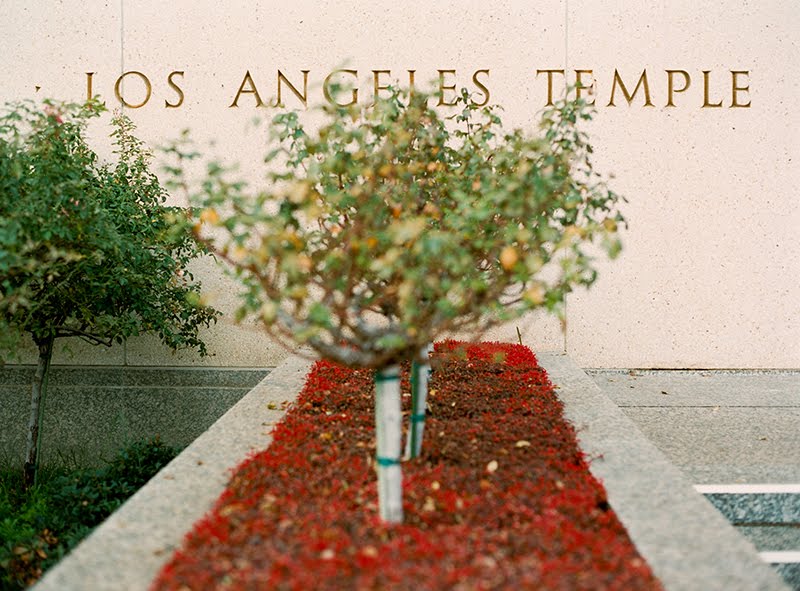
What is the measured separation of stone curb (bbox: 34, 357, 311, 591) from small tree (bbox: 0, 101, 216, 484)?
101 centimetres

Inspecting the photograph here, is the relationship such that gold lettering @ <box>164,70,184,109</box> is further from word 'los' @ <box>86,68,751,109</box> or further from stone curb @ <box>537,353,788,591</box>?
stone curb @ <box>537,353,788,591</box>

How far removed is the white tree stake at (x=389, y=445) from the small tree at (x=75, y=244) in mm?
1456

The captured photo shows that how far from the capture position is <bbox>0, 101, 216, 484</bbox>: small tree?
4.46 metres

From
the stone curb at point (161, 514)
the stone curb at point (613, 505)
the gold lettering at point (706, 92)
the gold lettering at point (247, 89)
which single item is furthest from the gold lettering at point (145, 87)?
the gold lettering at point (706, 92)

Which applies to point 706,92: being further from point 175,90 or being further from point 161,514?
point 161,514

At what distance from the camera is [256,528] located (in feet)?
9.01

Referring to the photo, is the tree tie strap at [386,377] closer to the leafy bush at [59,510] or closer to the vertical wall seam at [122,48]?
the leafy bush at [59,510]

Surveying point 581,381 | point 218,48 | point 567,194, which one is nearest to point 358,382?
point 581,381

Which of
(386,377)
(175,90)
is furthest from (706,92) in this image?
(386,377)

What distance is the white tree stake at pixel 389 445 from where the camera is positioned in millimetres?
2846

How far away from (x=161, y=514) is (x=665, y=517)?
1768 mm

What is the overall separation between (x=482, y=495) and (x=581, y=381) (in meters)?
2.57

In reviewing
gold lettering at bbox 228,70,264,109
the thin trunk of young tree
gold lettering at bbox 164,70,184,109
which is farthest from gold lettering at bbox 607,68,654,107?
Result: the thin trunk of young tree

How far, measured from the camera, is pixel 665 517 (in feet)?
9.84
